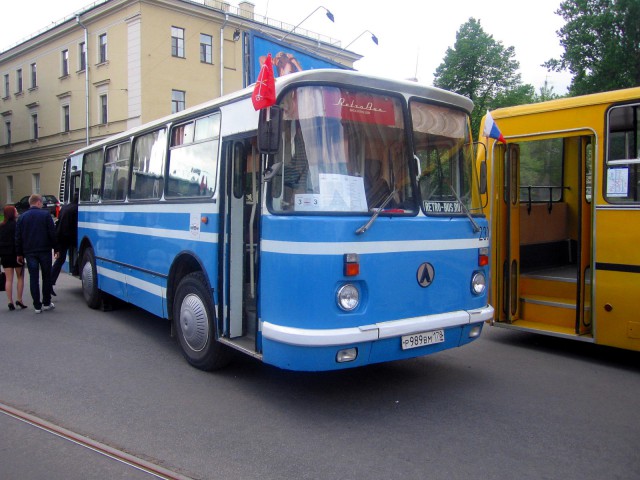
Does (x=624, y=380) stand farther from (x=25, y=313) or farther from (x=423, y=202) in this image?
(x=25, y=313)

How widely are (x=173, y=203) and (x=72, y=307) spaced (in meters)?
4.69

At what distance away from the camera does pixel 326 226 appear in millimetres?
4703

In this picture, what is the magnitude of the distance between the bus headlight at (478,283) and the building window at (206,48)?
33.8 m

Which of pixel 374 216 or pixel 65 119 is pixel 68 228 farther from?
pixel 65 119

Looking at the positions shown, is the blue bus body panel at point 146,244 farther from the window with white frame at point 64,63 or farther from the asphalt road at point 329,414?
the window with white frame at point 64,63

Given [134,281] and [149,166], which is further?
[134,281]

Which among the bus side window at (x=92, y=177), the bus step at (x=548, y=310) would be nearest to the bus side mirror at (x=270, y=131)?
the bus step at (x=548, y=310)

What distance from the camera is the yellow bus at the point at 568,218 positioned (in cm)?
642

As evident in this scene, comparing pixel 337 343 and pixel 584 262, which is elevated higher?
pixel 584 262

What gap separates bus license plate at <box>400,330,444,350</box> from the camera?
16.9 ft

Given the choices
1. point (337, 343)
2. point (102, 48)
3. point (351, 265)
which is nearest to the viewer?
point (337, 343)

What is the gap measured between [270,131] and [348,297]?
1.49 metres

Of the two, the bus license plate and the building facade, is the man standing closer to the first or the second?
the bus license plate

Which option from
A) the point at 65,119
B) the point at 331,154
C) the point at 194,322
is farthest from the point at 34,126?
the point at 331,154
